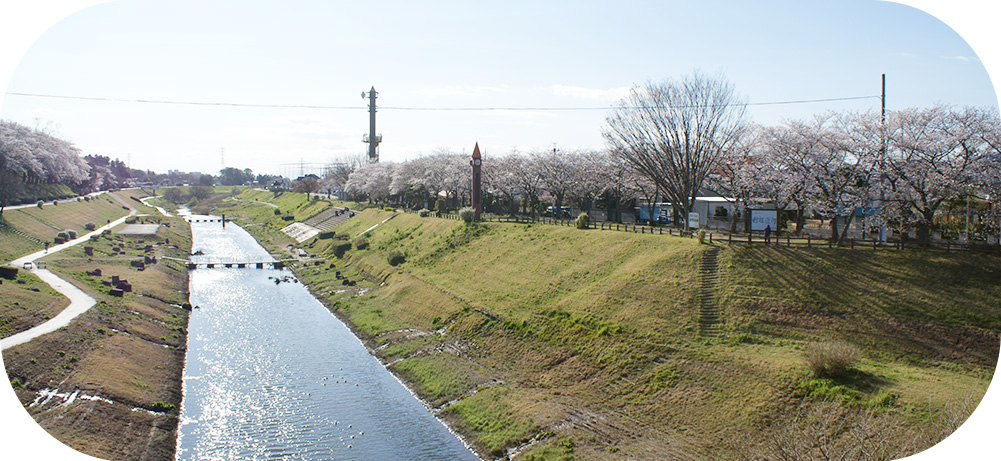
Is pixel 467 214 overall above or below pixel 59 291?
Answer: above

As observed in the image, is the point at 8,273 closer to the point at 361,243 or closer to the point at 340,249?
the point at 361,243

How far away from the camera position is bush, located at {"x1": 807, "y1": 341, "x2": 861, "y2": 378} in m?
24.2

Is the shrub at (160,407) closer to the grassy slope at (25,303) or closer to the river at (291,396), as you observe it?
the river at (291,396)

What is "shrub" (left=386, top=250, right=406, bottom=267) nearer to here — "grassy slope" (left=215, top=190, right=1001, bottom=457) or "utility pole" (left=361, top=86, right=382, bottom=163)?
"grassy slope" (left=215, top=190, right=1001, bottom=457)

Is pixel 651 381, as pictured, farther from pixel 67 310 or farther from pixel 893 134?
pixel 67 310

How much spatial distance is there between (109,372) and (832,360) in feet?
110

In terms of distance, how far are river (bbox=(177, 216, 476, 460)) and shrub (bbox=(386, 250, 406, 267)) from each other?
9.82m

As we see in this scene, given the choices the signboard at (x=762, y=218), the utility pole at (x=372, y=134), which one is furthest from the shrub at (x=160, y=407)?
the utility pole at (x=372, y=134)

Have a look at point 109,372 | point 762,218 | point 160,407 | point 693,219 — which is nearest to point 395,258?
point 693,219

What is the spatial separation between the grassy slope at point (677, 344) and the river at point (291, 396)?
73.3 inches

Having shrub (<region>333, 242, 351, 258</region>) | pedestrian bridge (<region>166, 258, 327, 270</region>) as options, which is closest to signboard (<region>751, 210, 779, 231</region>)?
shrub (<region>333, 242, 351, 258</region>)

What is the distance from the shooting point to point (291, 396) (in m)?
31.6

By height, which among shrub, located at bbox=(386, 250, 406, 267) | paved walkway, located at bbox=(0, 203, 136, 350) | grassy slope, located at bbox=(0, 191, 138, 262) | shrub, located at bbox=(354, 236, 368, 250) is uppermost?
grassy slope, located at bbox=(0, 191, 138, 262)

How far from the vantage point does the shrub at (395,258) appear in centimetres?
5919
